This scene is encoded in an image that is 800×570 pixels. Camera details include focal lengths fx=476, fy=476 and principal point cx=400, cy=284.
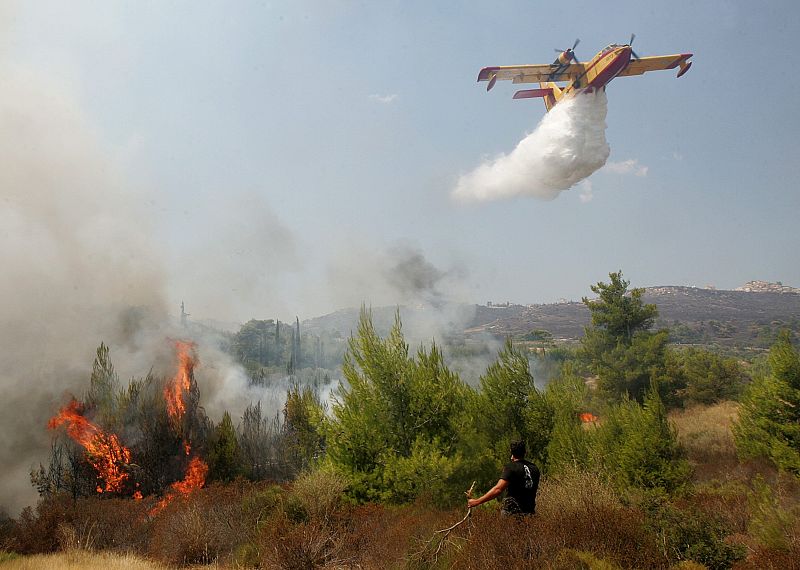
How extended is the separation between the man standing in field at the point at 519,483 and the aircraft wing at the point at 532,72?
19.3m

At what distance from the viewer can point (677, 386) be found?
39562 millimetres

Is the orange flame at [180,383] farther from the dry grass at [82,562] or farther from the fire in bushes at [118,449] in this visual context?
the dry grass at [82,562]

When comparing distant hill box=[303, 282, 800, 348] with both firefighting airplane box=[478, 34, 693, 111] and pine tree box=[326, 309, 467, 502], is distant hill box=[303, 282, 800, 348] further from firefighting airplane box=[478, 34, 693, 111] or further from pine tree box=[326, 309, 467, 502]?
pine tree box=[326, 309, 467, 502]

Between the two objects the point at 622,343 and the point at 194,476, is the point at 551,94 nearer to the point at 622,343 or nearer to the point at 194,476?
the point at 622,343

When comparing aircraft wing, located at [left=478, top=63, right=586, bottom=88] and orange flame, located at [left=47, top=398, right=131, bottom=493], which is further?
orange flame, located at [left=47, top=398, right=131, bottom=493]

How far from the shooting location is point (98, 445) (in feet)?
86.6

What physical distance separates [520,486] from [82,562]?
413 inches

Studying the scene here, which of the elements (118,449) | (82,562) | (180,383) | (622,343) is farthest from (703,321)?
(82,562)

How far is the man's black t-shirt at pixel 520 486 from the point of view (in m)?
6.49

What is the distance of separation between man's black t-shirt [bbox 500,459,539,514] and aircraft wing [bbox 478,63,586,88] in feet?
63.7

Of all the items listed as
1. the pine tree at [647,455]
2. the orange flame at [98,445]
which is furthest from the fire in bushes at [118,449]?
the pine tree at [647,455]

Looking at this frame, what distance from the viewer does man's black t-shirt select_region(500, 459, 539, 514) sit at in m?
6.49

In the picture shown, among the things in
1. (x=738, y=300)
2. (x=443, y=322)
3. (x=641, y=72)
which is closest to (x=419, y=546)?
(x=641, y=72)

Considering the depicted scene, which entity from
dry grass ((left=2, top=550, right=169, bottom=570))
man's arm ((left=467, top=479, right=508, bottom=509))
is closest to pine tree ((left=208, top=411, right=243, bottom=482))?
dry grass ((left=2, top=550, right=169, bottom=570))
